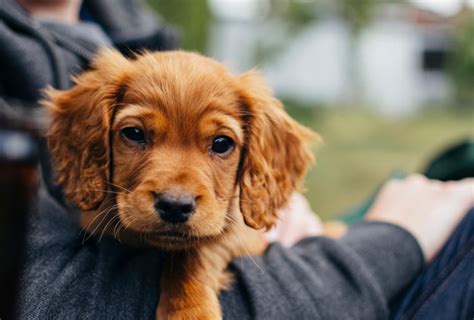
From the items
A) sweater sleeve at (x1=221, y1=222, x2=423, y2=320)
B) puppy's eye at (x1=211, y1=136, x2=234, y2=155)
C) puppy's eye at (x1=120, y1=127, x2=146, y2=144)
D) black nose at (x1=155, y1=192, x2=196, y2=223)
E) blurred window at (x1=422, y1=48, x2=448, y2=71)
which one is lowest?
blurred window at (x1=422, y1=48, x2=448, y2=71)

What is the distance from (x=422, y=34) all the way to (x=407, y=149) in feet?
44.4

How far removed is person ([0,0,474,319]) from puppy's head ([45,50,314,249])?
15 centimetres

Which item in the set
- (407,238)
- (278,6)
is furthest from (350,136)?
(407,238)

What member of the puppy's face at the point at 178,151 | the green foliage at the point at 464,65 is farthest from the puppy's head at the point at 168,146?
the green foliage at the point at 464,65

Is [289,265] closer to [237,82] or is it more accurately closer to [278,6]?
[237,82]

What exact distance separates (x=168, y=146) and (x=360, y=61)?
66.6ft

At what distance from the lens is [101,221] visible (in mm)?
1972

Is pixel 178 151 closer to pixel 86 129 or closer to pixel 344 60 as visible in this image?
pixel 86 129

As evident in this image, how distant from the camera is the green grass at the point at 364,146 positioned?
8.90 meters

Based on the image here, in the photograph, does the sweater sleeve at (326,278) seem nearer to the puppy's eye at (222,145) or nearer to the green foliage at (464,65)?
the puppy's eye at (222,145)

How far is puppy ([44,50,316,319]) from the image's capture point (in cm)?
179

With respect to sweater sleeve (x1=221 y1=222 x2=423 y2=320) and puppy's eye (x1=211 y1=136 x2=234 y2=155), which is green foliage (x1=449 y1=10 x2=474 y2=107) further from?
puppy's eye (x1=211 y1=136 x2=234 y2=155)

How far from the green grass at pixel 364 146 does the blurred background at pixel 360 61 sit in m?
0.08

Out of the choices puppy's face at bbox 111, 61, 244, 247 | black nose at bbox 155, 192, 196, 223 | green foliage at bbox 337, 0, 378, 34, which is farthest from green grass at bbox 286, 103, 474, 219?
black nose at bbox 155, 192, 196, 223
